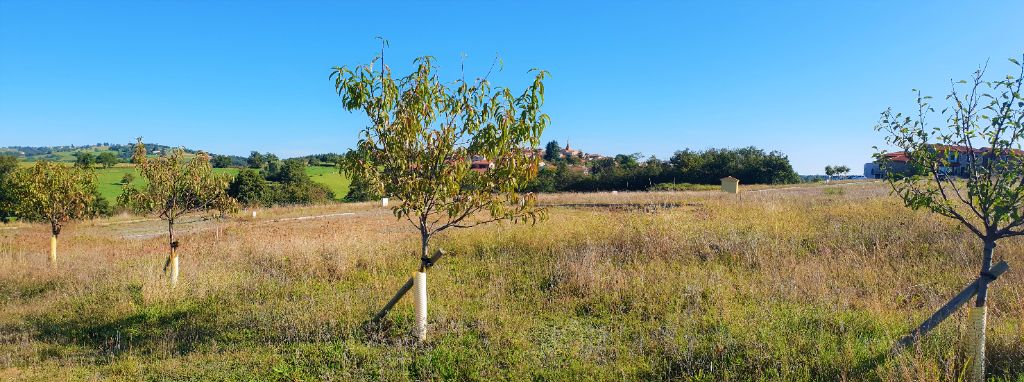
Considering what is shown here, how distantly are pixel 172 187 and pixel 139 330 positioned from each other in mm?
3220

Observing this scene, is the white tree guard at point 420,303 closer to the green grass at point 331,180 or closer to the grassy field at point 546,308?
the grassy field at point 546,308

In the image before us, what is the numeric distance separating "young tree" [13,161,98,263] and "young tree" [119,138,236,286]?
3920 millimetres

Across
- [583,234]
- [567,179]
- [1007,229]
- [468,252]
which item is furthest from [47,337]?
[567,179]

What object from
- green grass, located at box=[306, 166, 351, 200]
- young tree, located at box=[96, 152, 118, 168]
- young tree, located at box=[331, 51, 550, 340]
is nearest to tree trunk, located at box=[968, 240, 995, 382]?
young tree, located at box=[331, 51, 550, 340]

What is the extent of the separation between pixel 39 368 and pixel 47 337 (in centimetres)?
157

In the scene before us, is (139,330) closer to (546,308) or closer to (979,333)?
(546,308)

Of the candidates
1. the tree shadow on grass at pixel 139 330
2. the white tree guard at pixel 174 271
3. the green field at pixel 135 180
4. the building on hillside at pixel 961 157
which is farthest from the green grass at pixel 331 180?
the building on hillside at pixel 961 157

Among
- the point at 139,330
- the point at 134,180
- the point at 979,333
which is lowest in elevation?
the point at 139,330

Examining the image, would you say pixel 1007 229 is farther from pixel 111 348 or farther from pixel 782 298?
pixel 111 348

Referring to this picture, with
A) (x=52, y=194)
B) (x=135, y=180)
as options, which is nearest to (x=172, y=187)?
(x=52, y=194)

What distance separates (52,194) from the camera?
1143 centimetres

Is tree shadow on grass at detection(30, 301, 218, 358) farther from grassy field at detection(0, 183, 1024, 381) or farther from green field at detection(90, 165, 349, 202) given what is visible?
green field at detection(90, 165, 349, 202)

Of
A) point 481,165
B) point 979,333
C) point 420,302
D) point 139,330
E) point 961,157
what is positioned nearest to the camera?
point 979,333

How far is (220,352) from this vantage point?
5.73 m
